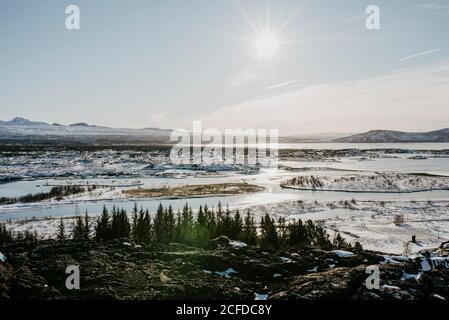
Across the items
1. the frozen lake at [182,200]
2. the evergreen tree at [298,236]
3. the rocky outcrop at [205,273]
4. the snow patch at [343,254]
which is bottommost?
the frozen lake at [182,200]

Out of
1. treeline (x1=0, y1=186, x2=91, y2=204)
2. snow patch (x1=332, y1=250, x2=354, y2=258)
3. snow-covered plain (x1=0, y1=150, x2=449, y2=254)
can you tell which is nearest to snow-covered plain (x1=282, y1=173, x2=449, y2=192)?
snow-covered plain (x1=0, y1=150, x2=449, y2=254)

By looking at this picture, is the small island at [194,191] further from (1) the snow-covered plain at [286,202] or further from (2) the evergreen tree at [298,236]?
(2) the evergreen tree at [298,236]

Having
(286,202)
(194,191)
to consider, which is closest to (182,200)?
(194,191)

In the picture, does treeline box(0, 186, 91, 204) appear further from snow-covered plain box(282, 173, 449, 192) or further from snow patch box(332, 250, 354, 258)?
snow patch box(332, 250, 354, 258)

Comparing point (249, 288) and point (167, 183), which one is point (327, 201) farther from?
point (249, 288)

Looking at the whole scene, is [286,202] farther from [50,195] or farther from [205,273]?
[205,273]

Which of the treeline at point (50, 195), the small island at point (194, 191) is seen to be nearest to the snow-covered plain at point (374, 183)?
the small island at point (194, 191)

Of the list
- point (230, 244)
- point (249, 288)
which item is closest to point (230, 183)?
point (230, 244)

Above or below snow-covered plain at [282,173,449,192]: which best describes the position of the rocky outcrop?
above

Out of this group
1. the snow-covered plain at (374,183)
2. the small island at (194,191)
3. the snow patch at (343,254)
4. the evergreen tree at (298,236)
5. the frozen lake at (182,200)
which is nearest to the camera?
the snow patch at (343,254)

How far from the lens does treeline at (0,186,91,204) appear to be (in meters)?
60.8

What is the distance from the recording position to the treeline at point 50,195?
60.8m

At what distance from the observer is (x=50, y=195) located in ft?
215

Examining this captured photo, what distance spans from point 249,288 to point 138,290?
4167 mm
